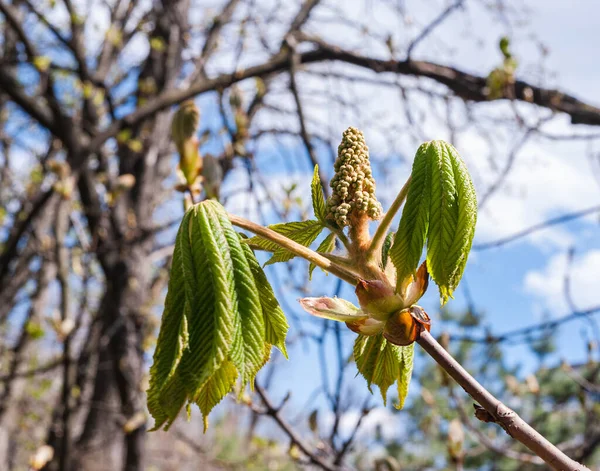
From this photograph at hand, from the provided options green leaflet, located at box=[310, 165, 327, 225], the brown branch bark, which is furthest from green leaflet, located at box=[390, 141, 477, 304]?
the brown branch bark

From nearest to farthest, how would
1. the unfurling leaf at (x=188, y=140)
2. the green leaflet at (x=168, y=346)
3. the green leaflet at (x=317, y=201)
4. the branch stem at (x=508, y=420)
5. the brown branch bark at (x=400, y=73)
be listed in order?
the branch stem at (x=508, y=420) → the green leaflet at (x=168, y=346) → the green leaflet at (x=317, y=201) → the unfurling leaf at (x=188, y=140) → the brown branch bark at (x=400, y=73)

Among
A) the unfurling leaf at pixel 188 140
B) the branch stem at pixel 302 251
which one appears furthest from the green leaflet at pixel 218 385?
the unfurling leaf at pixel 188 140

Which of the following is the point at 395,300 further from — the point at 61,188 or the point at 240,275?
the point at 61,188

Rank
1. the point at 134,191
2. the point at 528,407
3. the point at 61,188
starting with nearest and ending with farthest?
the point at 61,188 → the point at 134,191 → the point at 528,407

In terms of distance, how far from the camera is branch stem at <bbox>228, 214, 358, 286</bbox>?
0.55 metres

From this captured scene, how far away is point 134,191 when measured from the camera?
3.94 metres

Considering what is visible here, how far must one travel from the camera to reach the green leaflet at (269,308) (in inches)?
22.9

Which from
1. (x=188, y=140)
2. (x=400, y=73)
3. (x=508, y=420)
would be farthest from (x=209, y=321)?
(x=400, y=73)

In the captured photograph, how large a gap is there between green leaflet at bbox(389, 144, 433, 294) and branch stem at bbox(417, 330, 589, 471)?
0.08m

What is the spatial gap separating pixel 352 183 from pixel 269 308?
146 millimetres

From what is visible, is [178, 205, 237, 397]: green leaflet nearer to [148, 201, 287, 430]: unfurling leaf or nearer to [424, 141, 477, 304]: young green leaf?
[148, 201, 287, 430]: unfurling leaf

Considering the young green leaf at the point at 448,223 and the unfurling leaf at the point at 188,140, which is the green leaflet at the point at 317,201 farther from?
the unfurling leaf at the point at 188,140

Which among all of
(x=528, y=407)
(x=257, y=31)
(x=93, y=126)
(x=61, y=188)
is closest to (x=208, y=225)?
(x=61, y=188)

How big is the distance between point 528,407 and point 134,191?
6835 millimetres
